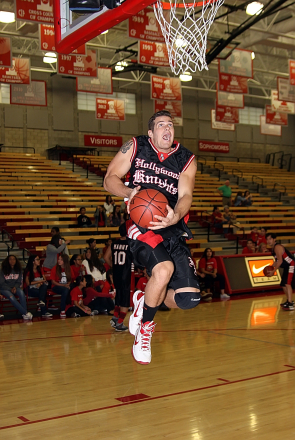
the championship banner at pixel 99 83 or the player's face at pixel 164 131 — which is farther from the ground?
the championship banner at pixel 99 83

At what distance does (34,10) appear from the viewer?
10109 millimetres

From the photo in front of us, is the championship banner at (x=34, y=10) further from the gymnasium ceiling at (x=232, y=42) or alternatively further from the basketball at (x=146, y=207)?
the basketball at (x=146, y=207)

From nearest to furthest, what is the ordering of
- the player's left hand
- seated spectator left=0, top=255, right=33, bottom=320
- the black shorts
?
the player's left hand, the black shorts, seated spectator left=0, top=255, right=33, bottom=320

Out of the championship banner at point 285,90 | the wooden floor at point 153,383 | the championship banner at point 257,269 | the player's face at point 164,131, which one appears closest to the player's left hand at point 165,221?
the player's face at point 164,131

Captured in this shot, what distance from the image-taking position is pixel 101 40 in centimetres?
2206

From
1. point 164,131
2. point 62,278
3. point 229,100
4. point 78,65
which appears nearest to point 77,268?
point 62,278

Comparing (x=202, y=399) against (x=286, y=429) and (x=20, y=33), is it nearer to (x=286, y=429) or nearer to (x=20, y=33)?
(x=286, y=429)

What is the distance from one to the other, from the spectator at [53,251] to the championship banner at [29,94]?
6706 millimetres

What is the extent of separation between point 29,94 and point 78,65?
2799 mm

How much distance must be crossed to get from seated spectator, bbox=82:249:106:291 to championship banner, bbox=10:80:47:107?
23.0 feet

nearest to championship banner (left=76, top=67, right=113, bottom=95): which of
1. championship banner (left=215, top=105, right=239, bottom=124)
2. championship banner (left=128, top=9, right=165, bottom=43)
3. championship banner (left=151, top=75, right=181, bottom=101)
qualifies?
championship banner (left=151, top=75, right=181, bottom=101)

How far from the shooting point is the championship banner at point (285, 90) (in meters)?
17.4

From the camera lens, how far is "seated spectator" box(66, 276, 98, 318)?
9.65 m

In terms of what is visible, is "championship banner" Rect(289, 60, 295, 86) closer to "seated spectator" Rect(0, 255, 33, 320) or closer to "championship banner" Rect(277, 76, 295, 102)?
"championship banner" Rect(277, 76, 295, 102)
